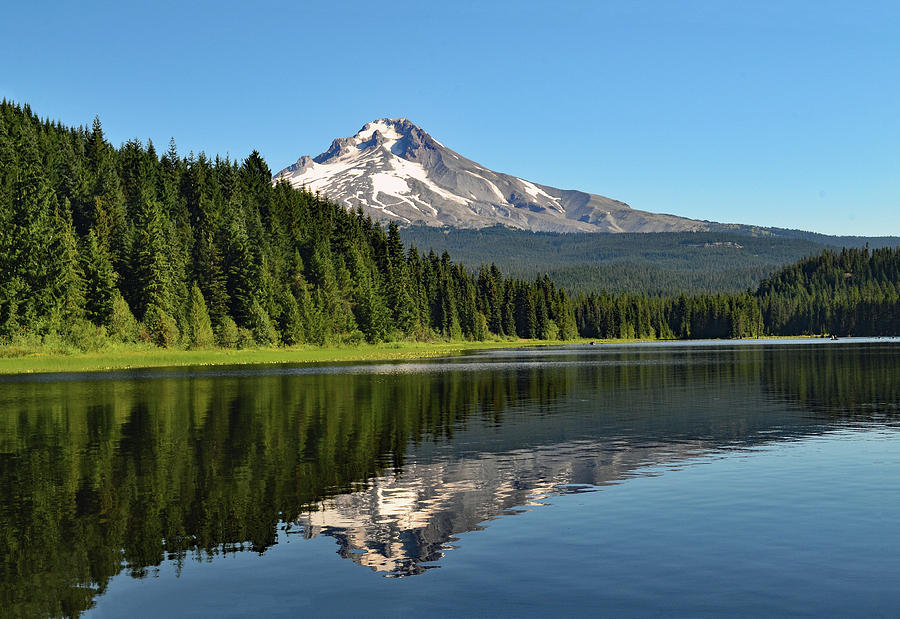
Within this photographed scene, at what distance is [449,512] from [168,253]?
116 m

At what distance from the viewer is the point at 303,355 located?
126000 millimetres

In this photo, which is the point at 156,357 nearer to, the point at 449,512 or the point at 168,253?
the point at 168,253

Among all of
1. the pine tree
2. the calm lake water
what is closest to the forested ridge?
the pine tree

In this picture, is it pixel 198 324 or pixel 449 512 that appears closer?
pixel 449 512

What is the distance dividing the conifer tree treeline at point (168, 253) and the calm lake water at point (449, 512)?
227 feet

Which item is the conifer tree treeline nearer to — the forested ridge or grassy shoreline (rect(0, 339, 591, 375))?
the forested ridge

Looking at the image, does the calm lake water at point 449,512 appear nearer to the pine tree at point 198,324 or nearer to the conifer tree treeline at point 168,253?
the conifer tree treeline at point 168,253

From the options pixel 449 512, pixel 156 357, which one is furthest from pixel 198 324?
pixel 449 512

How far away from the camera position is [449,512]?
20.9m

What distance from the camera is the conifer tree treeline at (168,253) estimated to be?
4161 inches

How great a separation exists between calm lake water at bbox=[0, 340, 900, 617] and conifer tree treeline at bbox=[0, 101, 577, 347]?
69048 millimetres

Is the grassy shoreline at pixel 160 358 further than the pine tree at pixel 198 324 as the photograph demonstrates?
No

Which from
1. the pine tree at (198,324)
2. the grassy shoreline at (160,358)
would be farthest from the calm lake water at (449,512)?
the pine tree at (198,324)

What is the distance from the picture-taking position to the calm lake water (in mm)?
14594
